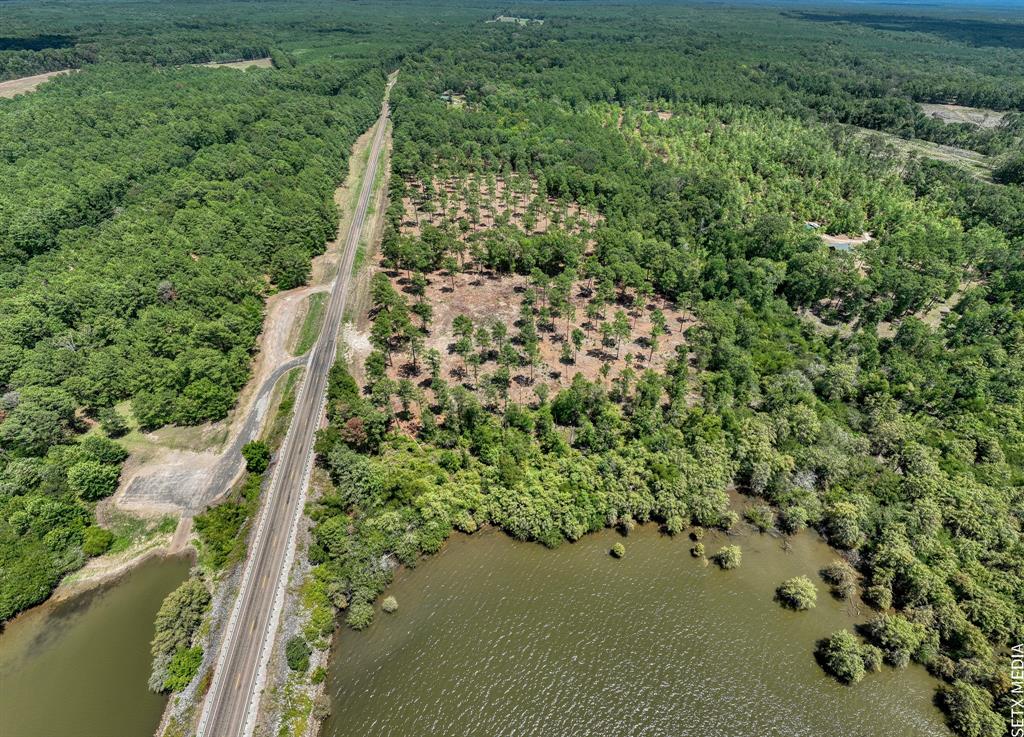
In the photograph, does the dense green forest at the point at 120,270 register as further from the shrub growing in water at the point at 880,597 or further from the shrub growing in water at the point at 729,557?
the shrub growing in water at the point at 880,597

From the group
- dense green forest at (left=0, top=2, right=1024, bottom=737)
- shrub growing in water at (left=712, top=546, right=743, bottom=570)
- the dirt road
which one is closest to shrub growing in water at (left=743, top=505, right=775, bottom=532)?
dense green forest at (left=0, top=2, right=1024, bottom=737)

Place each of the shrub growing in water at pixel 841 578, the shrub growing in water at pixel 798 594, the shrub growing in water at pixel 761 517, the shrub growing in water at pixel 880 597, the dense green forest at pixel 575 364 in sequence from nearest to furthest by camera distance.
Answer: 1. the shrub growing in water at pixel 880 597
2. the shrub growing in water at pixel 798 594
3. the shrub growing in water at pixel 841 578
4. the dense green forest at pixel 575 364
5. the shrub growing in water at pixel 761 517

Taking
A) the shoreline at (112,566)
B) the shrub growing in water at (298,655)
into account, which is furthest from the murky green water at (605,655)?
the shoreline at (112,566)

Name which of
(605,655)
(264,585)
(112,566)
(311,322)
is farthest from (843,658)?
(311,322)

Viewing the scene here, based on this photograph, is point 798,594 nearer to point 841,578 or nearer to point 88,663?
point 841,578

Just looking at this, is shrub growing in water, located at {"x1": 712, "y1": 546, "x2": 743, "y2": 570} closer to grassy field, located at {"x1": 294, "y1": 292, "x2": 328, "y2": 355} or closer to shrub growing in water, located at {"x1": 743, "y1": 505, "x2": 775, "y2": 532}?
shrub growing in water, located at {"x1": 743, "y1": 505, "x2": 775, "y2": 532}

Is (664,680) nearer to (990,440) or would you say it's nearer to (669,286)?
(990,440)
